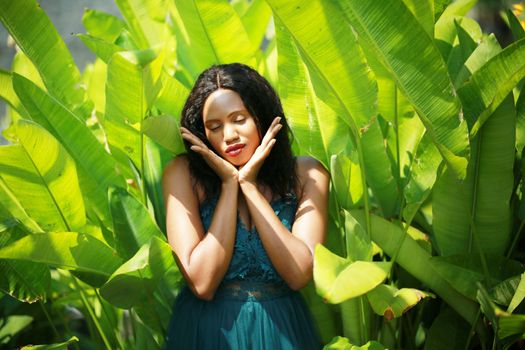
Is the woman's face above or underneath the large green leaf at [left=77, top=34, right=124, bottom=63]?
underneath

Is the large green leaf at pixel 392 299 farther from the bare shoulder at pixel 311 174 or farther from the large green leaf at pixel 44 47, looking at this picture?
the large green leaf at pixel 44 47

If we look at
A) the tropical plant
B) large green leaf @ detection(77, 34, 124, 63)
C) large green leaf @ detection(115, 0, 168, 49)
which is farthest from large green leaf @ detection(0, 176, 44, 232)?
large green leaf @ detection(115, 0, 168, 49)

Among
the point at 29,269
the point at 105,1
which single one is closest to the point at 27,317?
the point at 29,269

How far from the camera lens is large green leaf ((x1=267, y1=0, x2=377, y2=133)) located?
1503 mm

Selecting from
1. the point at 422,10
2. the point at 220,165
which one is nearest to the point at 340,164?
the point at 220,165

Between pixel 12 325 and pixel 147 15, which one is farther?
pixel 12 325

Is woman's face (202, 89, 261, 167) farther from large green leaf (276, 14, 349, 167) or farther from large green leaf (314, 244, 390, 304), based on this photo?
large green leaf (314, 244, 390, 304)

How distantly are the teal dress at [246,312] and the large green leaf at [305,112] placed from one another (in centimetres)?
23

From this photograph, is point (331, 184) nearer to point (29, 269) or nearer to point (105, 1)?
point (29, 269)

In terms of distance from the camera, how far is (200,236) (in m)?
1.72

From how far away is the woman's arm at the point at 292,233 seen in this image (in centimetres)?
165

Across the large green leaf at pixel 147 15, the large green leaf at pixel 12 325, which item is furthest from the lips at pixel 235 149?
the large green leaf at pixel 12 325

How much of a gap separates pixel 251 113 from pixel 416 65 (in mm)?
406

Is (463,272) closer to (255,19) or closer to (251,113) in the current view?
(251,113)
